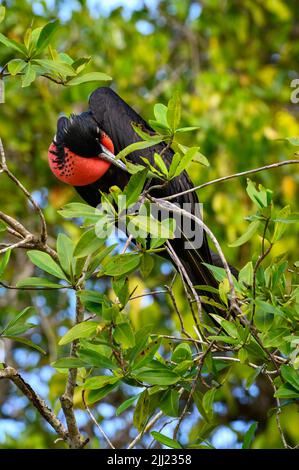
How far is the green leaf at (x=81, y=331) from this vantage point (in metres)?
1.83

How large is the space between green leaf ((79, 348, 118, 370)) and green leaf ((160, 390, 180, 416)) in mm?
200

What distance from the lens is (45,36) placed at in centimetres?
201

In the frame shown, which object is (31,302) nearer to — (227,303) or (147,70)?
(147,70)

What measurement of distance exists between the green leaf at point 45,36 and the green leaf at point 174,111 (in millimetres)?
335

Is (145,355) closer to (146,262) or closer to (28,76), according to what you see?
(146,262)

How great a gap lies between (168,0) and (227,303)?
3734 mm

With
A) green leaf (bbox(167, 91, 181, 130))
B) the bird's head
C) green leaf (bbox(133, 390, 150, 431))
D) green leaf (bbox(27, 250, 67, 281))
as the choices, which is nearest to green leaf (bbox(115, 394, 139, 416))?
green leaf (bbox(133, 390, 150, 431))

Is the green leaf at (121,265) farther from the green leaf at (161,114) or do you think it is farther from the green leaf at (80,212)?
the green leaf at (161,114)

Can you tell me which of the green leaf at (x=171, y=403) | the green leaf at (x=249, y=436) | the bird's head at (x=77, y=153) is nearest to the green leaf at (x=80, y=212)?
the green leaf at (x=171, y=403)

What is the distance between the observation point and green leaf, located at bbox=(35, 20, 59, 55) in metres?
2.00

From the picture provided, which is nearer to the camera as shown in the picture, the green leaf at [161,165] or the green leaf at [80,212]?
the green leaf at [80,212]

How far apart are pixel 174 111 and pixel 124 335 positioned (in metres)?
0.54

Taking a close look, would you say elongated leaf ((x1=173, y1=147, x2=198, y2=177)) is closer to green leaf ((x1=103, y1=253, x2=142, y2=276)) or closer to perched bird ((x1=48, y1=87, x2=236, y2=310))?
green leaf ((x1=103, y1=253, x2=142, y2=276))
